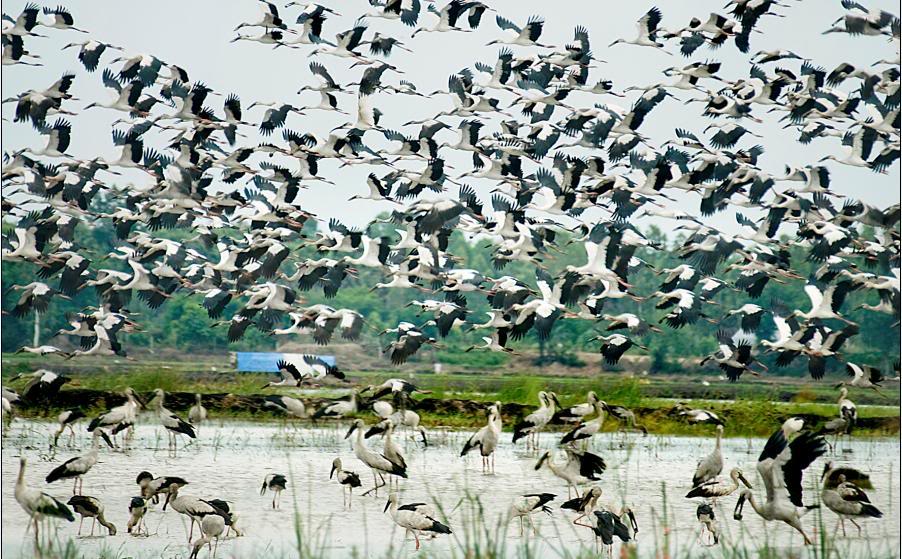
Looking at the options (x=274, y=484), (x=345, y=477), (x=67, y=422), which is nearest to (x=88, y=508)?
(x=274, y=484)

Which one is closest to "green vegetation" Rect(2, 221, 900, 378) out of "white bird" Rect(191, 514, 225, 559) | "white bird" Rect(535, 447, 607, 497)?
"white bird" Rect(535, 447, 607, 497)

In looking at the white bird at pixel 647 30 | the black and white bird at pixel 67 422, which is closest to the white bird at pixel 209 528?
the black and white bird at pixel 67 422

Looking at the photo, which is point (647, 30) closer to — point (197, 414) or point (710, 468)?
point (710, 468)

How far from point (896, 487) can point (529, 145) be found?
5.29 m

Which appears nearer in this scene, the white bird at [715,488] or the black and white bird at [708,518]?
the black and white bird at [708,518]

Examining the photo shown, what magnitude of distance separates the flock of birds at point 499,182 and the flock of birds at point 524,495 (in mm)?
1392

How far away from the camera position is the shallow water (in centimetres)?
1057

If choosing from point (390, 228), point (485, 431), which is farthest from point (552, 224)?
point (390, 228)

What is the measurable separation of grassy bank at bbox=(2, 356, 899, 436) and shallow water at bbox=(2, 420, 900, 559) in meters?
0.65

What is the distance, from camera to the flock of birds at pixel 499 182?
14.7 meters

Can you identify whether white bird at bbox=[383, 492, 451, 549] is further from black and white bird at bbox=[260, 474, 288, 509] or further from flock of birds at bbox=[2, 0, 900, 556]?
flock of birds at bbox=[2, 0, 900, 556]

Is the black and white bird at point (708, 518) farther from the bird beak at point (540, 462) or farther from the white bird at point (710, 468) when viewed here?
the bird beak at point (540, 462)

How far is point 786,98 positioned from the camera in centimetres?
1523

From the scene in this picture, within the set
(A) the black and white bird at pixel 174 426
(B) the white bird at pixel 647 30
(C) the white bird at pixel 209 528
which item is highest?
(B) the white bird at pixel 647 30
